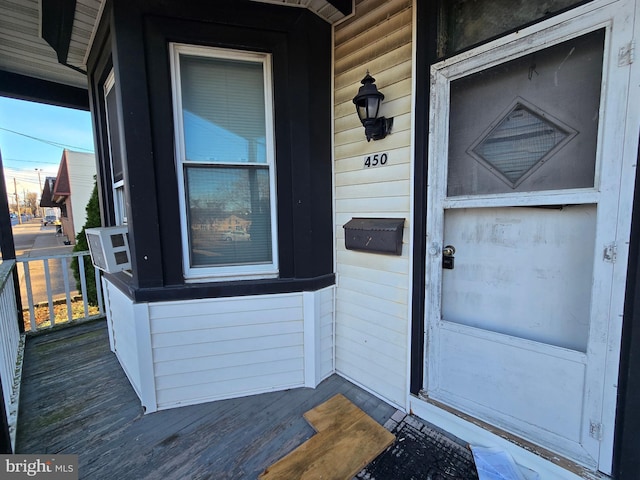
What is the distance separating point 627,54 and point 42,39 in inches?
160

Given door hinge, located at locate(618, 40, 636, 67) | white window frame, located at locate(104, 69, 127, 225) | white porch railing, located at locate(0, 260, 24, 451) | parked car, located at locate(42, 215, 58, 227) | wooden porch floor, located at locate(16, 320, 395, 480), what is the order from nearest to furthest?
door hinge, located at locate(618, 40, 636, 67) → wooden porch floor, located at locate(16, 320, 395, 480) → white porch railing, located at locate(0, 260, 24, 451) → white window frame, located at locate(104, 69, 127, 225) → parked car, located at locate(42, 215, 58, 227)

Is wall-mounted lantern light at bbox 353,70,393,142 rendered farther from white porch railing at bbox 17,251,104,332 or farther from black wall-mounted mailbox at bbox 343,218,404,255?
white porch railing at bbox 17,251,104,332

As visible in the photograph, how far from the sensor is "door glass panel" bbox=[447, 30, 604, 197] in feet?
4.33

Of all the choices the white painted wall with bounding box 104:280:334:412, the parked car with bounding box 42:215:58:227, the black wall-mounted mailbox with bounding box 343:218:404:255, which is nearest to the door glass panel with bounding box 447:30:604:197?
the black wall-mounted mailbox with bounding box 343:218:404:255

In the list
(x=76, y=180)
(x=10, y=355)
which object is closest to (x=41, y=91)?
(x=10, y=355)

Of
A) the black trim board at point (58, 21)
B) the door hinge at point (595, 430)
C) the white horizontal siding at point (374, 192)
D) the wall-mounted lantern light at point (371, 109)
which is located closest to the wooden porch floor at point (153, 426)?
the white horizontal siding at point (374, 192)

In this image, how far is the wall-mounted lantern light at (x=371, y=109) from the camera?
5.98 ft

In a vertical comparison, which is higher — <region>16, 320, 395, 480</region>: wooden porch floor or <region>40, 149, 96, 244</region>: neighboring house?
<region>40, 149, 96, 244</region>: neighboring house

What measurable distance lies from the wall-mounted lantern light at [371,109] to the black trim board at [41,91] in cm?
370

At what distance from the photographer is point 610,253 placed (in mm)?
1244

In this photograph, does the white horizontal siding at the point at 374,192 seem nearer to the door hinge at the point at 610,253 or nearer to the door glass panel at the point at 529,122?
the door glass panel at the point at 529,122

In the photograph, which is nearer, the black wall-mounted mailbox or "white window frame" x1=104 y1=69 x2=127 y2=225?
the black wall-mounted mailbox

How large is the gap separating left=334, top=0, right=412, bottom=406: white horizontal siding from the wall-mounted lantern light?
6 centimetres

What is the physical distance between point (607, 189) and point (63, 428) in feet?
10.8
